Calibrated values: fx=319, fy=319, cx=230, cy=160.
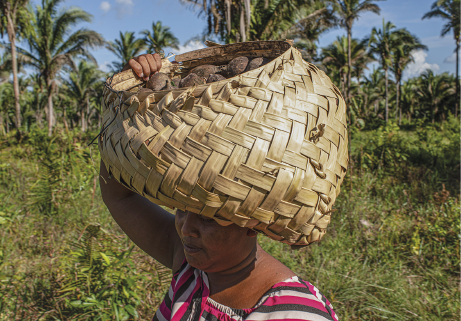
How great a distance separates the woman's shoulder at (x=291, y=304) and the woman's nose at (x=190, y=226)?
0.31 m

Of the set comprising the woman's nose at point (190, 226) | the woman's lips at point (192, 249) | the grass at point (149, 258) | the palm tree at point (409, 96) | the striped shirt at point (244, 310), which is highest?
the palm tree at point (409, 96)

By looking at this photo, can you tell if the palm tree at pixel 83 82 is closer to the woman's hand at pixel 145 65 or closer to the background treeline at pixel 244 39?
the background treeline at pixel 244 39

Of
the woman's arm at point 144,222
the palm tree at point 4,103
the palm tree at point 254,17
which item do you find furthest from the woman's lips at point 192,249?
the palm tree at point 4,103

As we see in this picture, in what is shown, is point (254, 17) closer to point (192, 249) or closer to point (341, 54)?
point (192, 249)

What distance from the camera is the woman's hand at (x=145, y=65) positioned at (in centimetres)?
128

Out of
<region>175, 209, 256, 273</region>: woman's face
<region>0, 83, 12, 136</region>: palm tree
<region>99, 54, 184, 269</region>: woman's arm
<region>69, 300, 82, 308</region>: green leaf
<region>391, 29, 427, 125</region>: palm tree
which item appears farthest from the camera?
<region>391, 29, 427, 125</region>: palm tree

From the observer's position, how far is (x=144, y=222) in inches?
57.4

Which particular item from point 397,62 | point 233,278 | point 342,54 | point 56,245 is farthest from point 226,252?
point 397,62

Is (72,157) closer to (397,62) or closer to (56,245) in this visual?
(56,245)

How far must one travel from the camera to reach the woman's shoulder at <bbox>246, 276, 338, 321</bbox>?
93 centimetres

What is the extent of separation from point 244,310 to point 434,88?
3499 cm

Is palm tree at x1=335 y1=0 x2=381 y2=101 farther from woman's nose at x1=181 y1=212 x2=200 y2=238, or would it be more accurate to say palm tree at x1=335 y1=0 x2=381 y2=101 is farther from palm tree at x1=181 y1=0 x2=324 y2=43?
woman's nose at x1=181 y1=212 x2=200 y2=238

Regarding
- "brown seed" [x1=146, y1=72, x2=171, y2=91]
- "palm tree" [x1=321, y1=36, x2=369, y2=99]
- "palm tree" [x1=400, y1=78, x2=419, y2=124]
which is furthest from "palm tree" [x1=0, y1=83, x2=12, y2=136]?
"palm tree" [x1=400, y1=78, x2=419, y2=124]

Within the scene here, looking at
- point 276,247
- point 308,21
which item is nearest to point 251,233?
point 276,247
